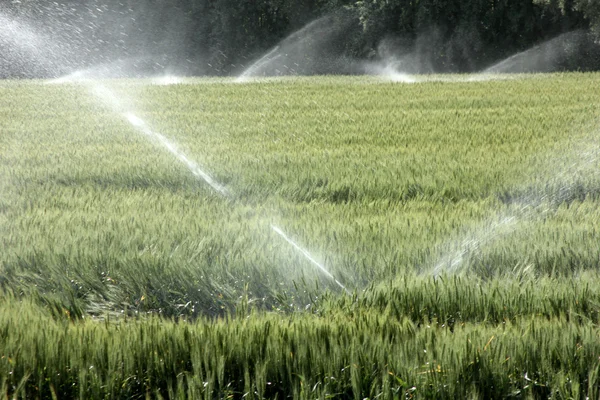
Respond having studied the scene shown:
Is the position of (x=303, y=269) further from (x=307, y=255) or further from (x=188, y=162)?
(x=188, y=162)

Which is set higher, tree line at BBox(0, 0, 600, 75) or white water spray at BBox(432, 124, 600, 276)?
tree line at BBox(0, 0, 600, 75)

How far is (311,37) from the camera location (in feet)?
125

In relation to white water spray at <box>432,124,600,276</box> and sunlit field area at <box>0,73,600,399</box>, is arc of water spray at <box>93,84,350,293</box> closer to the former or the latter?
sunlit field area at <box>0,73,600,399</box>

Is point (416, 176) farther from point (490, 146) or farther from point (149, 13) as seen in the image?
point (149, 13)

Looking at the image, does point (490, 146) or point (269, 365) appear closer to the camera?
point (269, 365)

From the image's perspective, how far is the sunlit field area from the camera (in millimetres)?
2293

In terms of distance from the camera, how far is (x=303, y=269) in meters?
3.30

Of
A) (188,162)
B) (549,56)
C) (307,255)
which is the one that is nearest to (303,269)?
(307,255)

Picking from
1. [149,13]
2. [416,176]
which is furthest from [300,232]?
[149,13]

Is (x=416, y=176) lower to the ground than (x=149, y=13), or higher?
lower

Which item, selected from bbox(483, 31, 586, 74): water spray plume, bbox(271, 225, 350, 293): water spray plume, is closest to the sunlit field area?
bbox(271, 225, 350, 293): water spray plume

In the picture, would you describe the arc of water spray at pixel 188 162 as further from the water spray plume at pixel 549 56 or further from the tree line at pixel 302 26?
the tree line at pixel 302 26

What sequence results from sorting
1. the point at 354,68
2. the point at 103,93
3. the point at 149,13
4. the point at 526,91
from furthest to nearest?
the point at 149,13, the point at 354,68, the point at 103,93, the point at 526,91

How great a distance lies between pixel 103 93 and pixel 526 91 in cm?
969
